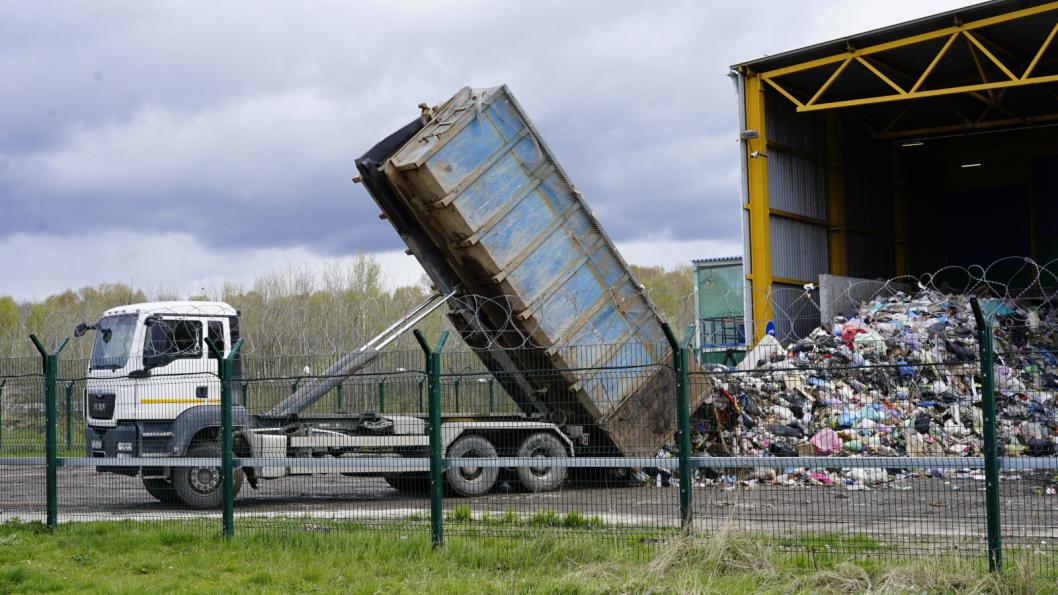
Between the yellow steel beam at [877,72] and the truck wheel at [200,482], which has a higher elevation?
the yellow steel beam at [877,72]

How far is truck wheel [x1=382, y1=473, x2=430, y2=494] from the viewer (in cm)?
1257

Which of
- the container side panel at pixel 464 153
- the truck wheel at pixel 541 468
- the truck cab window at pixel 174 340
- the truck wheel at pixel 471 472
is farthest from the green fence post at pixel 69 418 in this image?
the truck wheel at pixel 541 468

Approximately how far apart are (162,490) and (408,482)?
11.3 ft

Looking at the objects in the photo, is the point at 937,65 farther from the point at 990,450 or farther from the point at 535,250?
the point at 990,450

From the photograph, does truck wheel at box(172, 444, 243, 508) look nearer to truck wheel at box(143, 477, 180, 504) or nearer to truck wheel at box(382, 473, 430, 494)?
truck wheel at box(143, 477, 180, 504)

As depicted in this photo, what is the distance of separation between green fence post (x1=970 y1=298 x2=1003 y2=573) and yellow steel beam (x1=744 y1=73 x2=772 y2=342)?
45.9 feet

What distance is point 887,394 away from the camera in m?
12.1

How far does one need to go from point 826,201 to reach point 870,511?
17.7m

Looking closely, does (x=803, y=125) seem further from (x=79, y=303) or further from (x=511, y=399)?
(x=79, y=303)

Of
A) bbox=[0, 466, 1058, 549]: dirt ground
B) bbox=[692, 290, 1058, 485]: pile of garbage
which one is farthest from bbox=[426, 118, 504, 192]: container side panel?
bbox=[692, 290, 1058, 485]: pile of garbage

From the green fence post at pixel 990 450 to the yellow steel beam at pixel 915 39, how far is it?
1388 centimetres

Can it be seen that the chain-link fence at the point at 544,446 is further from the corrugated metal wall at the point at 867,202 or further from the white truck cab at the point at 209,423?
the corrugated metal wall at the point at 867,202

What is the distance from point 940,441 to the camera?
1102 cm

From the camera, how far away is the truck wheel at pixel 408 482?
12.6 metres
